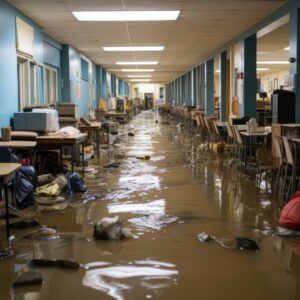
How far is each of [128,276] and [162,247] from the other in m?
0.78

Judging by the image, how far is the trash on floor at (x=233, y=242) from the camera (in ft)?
14.2

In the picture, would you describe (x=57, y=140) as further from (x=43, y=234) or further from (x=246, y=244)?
(x=246, y=244)

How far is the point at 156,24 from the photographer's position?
10422mm

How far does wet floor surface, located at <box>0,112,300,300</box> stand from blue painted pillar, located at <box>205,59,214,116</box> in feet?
37.0

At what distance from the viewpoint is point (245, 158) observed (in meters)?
9.16

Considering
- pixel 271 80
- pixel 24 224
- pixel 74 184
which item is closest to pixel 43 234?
pixel 24 224

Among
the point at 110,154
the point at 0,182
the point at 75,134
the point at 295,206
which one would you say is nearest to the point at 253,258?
the point at 295,206

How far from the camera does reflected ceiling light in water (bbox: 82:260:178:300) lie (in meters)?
3.39

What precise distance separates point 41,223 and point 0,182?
1.25m

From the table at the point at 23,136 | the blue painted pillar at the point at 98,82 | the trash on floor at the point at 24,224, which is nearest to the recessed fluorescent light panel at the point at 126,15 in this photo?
the table at the point at 23,136

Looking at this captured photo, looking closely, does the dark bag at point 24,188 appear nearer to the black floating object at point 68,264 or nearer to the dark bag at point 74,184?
the dark bag at point 74,184

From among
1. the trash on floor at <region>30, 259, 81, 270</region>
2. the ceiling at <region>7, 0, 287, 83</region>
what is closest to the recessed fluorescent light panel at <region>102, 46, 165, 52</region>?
the ceiling at <region>7, 0, 287, 83</region>

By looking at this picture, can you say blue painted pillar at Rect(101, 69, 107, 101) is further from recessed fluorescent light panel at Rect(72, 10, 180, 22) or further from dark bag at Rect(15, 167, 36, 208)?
dark bag at Rect(15, 167, 36, 208)

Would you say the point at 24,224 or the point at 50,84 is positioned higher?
the point at 50,84
